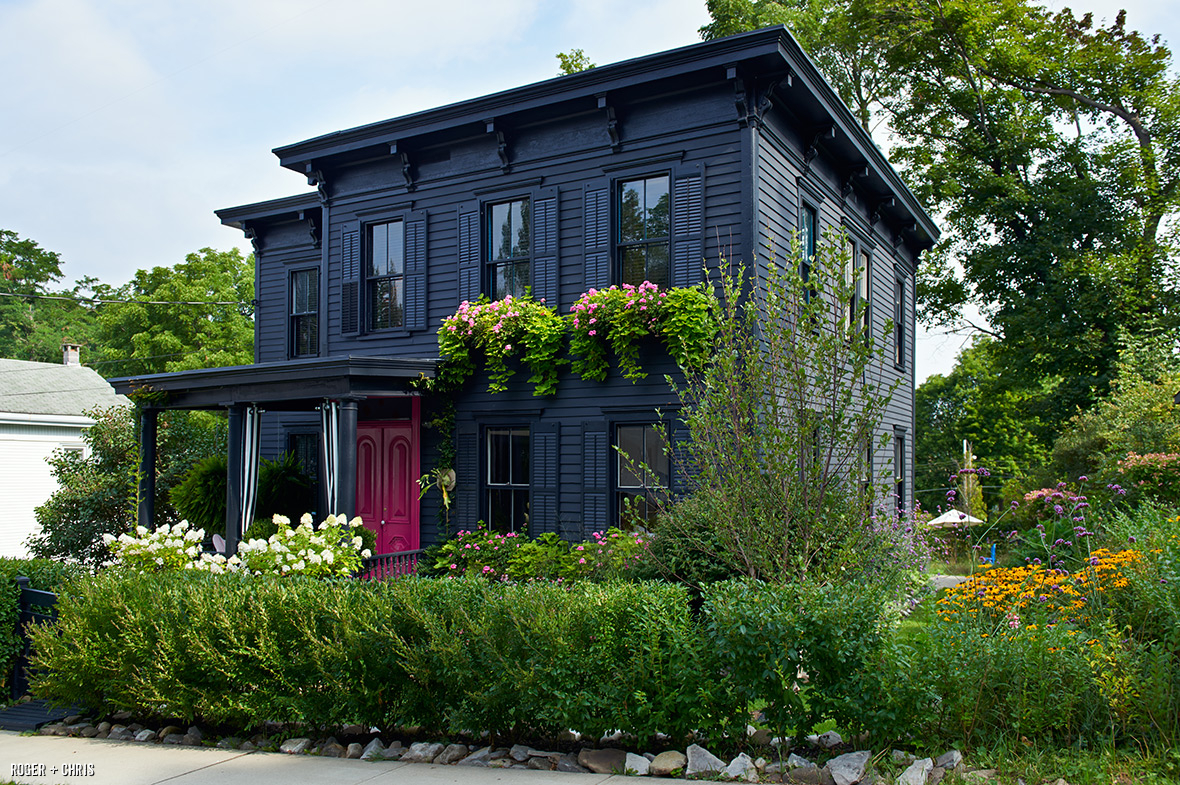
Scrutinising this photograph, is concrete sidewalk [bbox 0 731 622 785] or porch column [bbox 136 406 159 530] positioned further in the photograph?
porch column [bbox 136 406 159 530]

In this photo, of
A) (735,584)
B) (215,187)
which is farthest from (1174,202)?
(215,187)

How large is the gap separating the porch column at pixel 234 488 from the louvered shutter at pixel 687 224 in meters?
6.33

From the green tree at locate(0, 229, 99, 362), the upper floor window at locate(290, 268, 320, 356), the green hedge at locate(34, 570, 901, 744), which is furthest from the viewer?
the green tree at locate(0, 229, 99, 362)

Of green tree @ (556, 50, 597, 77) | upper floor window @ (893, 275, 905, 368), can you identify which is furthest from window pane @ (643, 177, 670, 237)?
green tree @ (556, 50, 597, 77)

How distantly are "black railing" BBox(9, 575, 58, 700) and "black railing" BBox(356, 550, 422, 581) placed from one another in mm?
3145

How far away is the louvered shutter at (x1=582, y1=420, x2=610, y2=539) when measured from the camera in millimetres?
10625

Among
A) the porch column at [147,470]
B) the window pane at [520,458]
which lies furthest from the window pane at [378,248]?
the porch column at [147,470]

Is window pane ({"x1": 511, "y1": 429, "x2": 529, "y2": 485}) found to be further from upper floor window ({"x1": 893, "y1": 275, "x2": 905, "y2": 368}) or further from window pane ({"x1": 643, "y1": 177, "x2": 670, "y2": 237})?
upper floor window ({"x1": 893, "y1": 275, "x2": 905, "y2": 368})

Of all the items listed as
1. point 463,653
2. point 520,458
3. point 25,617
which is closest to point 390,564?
point 520,458

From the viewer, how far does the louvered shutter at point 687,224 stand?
10.1 meters

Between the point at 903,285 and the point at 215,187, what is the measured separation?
85.6ft

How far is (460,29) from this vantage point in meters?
11.8

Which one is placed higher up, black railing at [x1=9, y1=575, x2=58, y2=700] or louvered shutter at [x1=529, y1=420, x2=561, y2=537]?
louvered shutter at [x1=529, y1=420, x2=561, y2=537]

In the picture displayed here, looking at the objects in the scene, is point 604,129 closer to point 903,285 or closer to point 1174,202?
point 903,285
